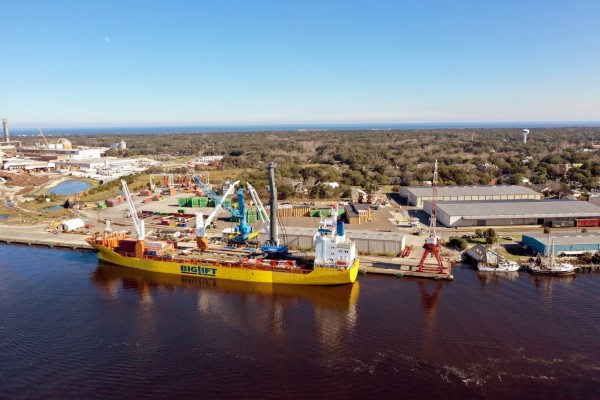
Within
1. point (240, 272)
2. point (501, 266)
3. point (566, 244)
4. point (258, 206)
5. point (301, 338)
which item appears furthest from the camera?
point (258, 206)

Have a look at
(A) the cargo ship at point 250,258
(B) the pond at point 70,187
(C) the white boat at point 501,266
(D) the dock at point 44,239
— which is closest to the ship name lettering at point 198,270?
(A) the cargo ship at point 250,258

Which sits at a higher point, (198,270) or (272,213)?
(272,213)

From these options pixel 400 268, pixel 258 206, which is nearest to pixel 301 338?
pixel 400 268

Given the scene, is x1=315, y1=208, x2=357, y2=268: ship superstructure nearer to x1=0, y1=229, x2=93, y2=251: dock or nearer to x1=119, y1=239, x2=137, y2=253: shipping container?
x1=119, y1=239, x2=137, y2=253: shipping container

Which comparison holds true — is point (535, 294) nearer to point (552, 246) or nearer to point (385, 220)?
point (552, 246)

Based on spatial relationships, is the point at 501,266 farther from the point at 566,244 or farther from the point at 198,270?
the point at 198,270

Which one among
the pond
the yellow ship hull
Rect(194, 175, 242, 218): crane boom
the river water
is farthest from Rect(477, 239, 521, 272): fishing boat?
the pond

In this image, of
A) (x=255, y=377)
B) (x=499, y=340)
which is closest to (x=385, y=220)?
(x=499, y=340)
